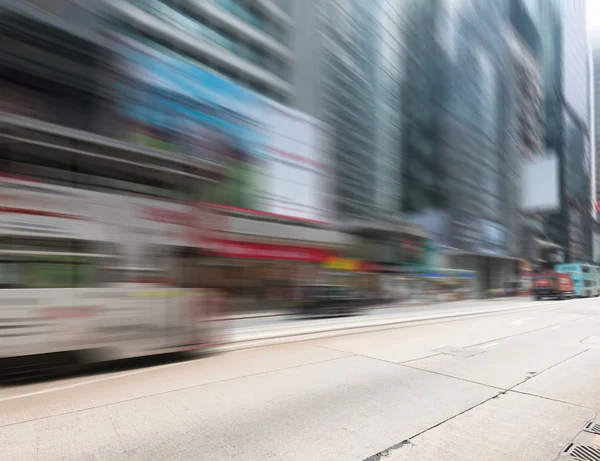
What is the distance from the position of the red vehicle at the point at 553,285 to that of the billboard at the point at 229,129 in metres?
19.6

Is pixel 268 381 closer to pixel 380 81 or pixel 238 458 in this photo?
pixel 238 458

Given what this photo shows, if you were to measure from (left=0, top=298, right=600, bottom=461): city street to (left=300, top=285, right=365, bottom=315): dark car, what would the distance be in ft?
26.5

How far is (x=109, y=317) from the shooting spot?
21.0 feet

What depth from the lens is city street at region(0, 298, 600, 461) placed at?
3678 mm

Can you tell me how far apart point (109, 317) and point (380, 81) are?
32367 mm

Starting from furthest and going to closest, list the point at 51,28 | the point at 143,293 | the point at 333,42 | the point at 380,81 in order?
the point at 380,81 → the point at 333,42 → the point at 51,28 → the point at 143,293

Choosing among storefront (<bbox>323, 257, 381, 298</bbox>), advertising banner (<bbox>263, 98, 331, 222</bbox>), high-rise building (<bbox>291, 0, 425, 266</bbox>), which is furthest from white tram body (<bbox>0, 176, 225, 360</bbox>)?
high-rise building (<bbox>291, 0, 425, 266</bbox>)

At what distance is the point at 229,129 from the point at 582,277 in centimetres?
3295

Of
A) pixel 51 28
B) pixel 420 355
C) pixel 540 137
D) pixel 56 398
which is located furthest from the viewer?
pixel 540 137

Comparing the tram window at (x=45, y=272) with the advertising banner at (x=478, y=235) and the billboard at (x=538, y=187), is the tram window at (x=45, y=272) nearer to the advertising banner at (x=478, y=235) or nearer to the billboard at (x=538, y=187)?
the advertising banner at (x=478, y=235)

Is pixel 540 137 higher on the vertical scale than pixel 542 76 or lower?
lower

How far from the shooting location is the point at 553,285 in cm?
3297

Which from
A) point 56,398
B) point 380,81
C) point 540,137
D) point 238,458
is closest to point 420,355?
point 238,458

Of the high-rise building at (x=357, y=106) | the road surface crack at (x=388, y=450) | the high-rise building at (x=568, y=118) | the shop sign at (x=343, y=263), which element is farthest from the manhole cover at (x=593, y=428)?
the high-rise building at (x=568, y=118)
